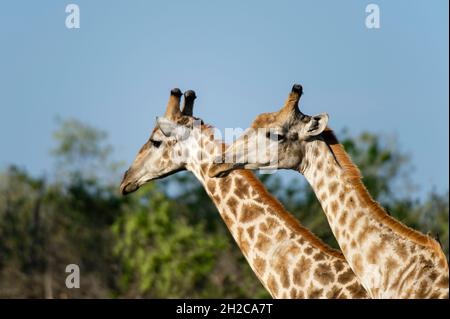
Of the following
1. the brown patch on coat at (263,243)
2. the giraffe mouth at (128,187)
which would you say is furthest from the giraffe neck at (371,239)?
the giraffe mouth at (128,187)

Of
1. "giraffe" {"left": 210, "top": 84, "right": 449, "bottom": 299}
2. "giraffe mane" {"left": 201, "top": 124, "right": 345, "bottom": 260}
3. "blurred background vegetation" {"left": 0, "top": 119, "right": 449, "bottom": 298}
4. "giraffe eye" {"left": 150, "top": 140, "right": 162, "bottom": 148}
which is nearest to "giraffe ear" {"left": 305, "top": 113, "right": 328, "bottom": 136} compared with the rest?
"giraffe" {"left": 210, "top": 84, "right": 449, "bottom": 299}

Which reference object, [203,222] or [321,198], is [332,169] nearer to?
[321,198]

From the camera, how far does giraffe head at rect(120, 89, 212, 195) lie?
13000mm

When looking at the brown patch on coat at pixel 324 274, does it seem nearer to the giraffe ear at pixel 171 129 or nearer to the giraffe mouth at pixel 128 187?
the giraffe ear at pixel 171 129

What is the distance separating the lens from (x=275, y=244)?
12.2 metres

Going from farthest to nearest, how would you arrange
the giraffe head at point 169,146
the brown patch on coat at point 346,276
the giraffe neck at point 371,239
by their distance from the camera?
the giraffe head at point 169,146
the brown patch on coat at point 346,276
the giraffe neck at point 371,239

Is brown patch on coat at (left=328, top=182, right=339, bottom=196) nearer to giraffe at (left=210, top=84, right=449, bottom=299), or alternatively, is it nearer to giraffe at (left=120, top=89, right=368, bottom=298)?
giraffe at (left=210, top=84, right=449, bottom=299)

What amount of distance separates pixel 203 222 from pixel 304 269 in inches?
702

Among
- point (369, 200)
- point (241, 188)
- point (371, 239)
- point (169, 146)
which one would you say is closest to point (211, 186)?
point (241, 188)

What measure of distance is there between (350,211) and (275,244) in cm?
121

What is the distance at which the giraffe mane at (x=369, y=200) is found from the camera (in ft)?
34.8

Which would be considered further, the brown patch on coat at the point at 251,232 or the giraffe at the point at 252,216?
the brown patch on coat at the point at 251,232

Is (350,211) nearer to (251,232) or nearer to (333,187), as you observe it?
(333,187)

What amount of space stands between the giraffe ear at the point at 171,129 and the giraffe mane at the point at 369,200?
5.60ft
